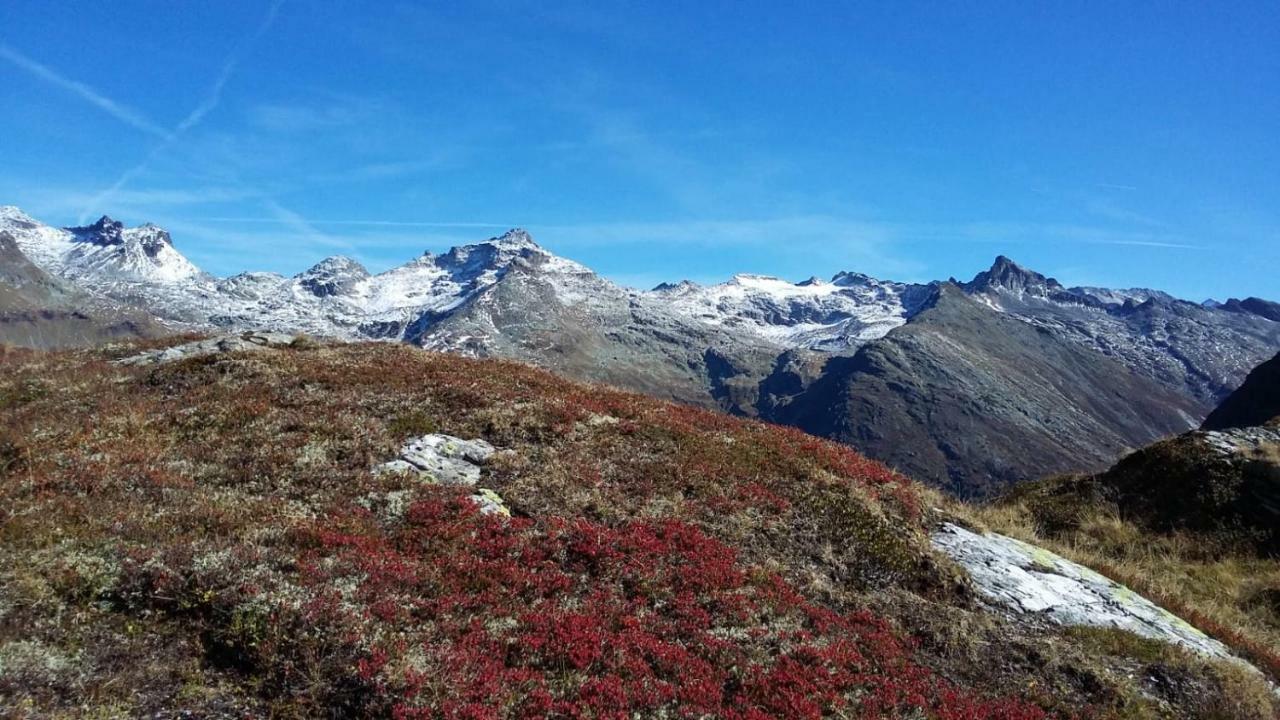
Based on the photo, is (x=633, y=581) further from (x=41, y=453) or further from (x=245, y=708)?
(x=41, y=453)

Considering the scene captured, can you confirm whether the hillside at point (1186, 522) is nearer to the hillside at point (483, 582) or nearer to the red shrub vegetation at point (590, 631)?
the hillside at point (483, 582)

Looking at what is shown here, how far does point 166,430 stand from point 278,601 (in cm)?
1172

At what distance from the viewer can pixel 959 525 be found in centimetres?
2048

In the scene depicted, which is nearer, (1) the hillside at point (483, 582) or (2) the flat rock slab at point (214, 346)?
(1) the hillside at point (483, 582)

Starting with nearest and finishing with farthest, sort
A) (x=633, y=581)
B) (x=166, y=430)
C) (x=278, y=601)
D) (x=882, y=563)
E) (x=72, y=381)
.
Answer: (x=278, y=601), (x=633, y=581), (x=882, y=563), (x=166, y=430), (x=72, y=381)

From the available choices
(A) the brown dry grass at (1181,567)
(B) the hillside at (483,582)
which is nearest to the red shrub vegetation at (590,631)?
(B) the hillside at (483,582)

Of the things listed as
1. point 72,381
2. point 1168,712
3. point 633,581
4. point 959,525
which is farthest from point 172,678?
point 72,381

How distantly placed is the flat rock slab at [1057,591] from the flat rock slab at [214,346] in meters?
28.2

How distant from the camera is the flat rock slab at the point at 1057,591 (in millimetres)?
15656

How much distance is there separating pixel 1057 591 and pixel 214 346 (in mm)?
35632

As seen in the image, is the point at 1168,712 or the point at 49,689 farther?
the point at 1168,712

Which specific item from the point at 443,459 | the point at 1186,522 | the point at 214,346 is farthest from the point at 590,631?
the point at 214,346

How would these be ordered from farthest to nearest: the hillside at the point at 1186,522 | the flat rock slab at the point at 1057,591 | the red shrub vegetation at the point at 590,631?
the hillside at the point at 1186,522, the flat rock slab at the point at 1057,591, the red shrub vegetation at the point at 590,631

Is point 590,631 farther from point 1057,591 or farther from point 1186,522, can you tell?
point 1186,522
